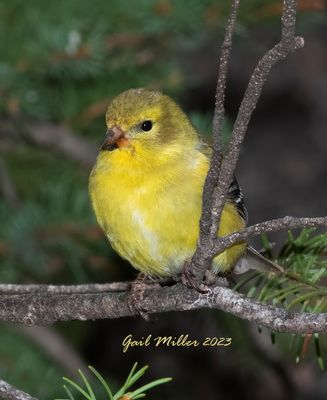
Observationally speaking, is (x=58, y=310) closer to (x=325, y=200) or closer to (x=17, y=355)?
(x=17, y=355)

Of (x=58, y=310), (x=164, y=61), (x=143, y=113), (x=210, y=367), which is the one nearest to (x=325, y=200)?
(x=210, y=367)

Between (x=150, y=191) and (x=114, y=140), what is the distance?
276 millimetres

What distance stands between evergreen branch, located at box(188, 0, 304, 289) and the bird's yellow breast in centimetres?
57

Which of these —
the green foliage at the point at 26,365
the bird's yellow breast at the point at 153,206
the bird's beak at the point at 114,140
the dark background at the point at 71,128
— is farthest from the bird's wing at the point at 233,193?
the green foliage at the point at 26,365

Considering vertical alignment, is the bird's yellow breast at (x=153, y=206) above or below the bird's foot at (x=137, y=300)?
above

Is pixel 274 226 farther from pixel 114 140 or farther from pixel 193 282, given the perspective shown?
pixel 114 140

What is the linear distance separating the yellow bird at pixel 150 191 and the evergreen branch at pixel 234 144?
0.58 m

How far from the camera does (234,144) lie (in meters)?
2.29

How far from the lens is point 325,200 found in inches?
319

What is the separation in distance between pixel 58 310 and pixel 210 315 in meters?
1.50

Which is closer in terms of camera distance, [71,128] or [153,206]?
[153,206]

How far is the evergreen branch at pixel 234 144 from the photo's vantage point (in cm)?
206

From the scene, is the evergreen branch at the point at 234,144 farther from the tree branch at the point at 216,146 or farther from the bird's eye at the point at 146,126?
the bird's eye at the point at 146,126

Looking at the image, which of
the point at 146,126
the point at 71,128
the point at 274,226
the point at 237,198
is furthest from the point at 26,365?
the point at 274,226
